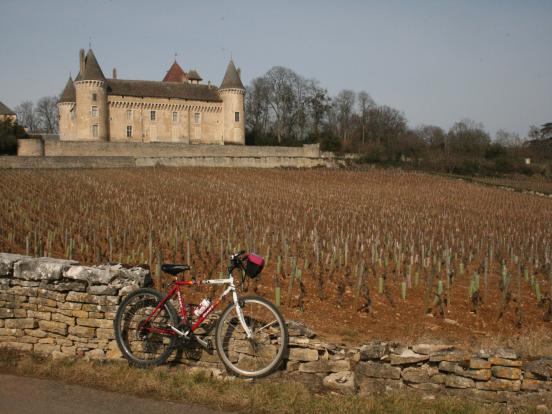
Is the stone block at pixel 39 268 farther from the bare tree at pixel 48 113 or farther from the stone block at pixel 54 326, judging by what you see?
the bare tree at pixel 48 113

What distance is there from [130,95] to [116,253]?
49.0 meters

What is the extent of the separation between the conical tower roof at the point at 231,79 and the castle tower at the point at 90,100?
13.4 m

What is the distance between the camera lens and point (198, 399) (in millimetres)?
5020

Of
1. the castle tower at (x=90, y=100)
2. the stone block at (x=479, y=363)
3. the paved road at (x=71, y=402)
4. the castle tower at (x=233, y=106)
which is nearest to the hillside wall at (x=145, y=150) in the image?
the castle tower at (x=233, y=106)

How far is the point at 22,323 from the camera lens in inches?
245

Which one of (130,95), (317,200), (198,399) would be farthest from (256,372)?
(130,95)

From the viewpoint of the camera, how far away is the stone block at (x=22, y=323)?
244 inches

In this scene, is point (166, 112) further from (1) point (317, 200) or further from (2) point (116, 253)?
(2) point (116, 253)

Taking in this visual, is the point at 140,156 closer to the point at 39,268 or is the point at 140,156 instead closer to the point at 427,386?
the point at 39,268

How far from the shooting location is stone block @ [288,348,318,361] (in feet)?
18.0

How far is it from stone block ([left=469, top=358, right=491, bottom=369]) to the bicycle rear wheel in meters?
3.04

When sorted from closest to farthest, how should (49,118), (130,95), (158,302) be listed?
(158,302) → (130,95) → (49,118)

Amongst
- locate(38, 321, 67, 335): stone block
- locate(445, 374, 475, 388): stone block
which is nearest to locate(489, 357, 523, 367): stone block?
locate(445, 374, 475, 388): stone block

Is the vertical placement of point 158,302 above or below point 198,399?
above
